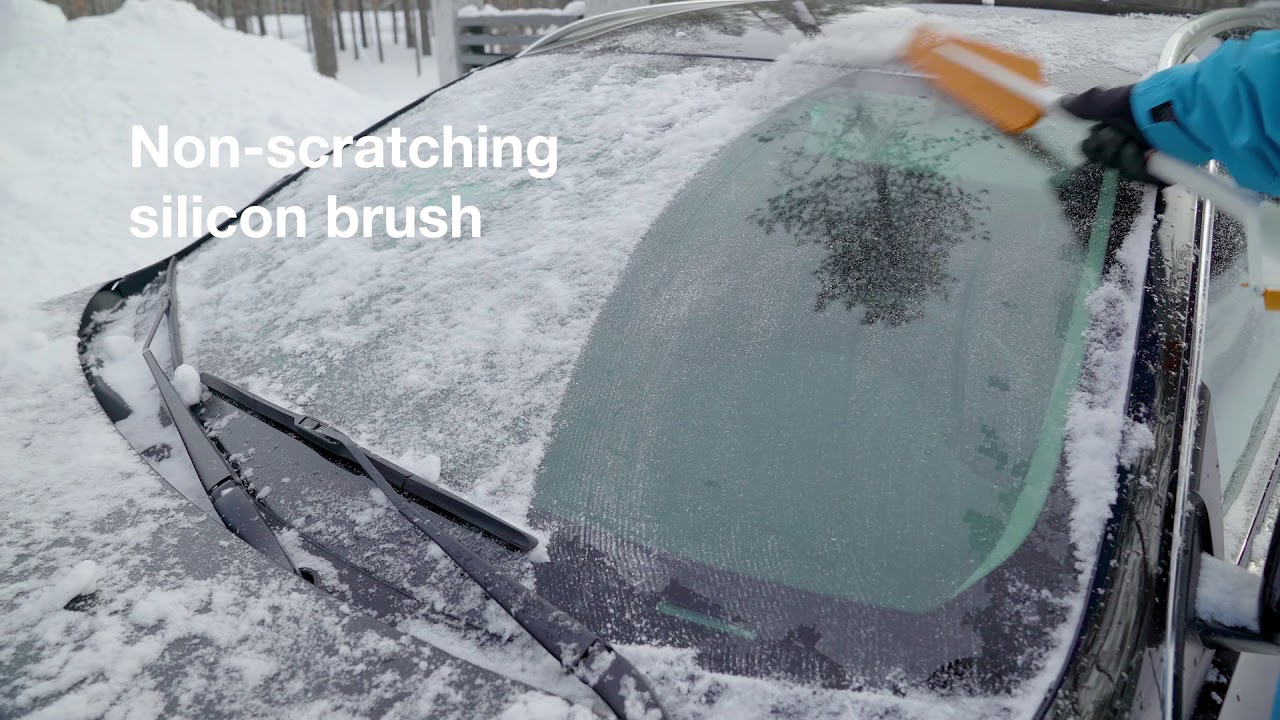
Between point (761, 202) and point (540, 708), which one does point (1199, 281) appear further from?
point (540, 708)

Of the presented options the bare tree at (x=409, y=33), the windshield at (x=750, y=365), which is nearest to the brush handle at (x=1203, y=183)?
the windshield at (x=750, y=365)

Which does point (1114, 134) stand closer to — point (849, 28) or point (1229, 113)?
point (1229, 113)

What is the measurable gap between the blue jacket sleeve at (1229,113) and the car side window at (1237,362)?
0.38 ft

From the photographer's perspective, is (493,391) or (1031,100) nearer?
(493,391)

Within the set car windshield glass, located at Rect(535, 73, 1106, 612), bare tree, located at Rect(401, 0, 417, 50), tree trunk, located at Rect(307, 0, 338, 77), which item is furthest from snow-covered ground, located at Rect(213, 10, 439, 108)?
car windshield glass, located at Rect(535, 73, 1106, 612)

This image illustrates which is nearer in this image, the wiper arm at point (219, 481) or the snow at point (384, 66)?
the wiper arm at point (219, 481)

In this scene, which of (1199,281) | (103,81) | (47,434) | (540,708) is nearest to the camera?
(540,708)

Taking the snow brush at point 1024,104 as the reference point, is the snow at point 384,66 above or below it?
below

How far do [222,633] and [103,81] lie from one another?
8628 mm

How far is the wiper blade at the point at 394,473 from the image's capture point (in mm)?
1149

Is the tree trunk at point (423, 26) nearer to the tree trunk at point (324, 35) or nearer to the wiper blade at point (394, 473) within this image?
the tree trunk at point (324, 35)

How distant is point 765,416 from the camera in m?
1.20

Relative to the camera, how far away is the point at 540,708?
912 mm

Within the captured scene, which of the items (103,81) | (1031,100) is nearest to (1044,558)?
(1031,100)
